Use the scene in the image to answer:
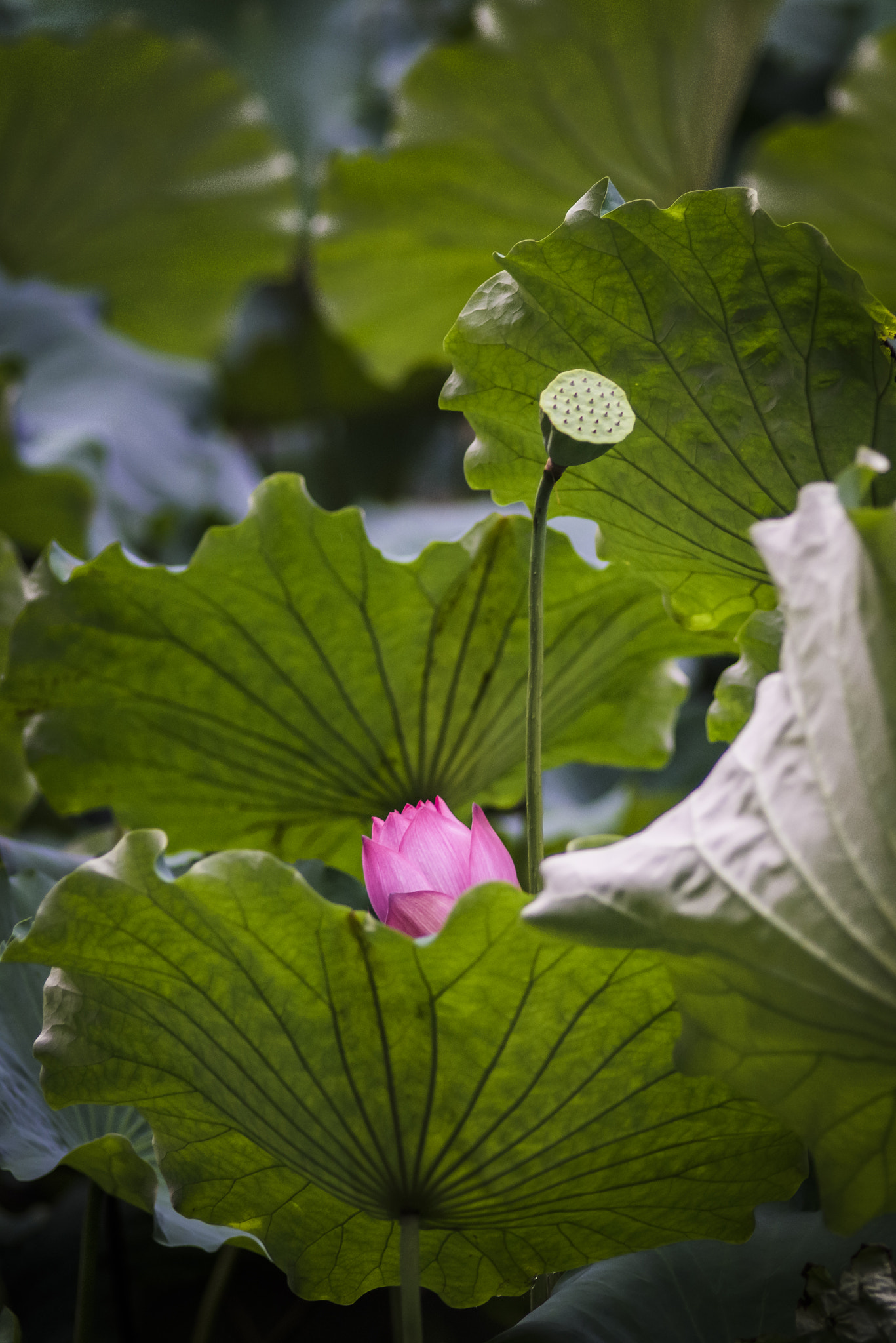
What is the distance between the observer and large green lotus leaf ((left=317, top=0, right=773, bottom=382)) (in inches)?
43.7

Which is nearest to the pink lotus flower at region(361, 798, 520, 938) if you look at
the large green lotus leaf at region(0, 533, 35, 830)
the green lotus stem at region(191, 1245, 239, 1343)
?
the green lotus stem at region(191, 1245, 239, 1343)

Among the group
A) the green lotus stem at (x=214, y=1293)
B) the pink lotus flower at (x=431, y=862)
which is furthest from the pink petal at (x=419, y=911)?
the green lotus stem at (x=214, y=1293)

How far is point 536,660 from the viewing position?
0.39 m

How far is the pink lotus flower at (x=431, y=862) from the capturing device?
0.38 metres

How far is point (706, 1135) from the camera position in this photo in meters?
0.37

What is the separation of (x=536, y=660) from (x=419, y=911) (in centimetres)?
9

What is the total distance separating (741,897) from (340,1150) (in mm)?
179

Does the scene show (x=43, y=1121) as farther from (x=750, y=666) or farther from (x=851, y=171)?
(x=851, y=171)

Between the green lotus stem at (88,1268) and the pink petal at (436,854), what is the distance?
252 millimetres

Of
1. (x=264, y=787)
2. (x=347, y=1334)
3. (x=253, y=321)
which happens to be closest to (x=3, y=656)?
(x=264, y=787)

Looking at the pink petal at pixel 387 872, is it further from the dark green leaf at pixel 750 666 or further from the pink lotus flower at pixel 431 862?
the dark green leaf at pixel 750 666

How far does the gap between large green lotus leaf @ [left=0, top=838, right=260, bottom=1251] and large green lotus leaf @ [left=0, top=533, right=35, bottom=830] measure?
282mm

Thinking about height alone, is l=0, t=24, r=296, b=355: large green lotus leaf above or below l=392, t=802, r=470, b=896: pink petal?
above

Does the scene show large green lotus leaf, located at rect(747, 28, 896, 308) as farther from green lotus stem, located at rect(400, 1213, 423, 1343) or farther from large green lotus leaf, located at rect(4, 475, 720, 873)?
green lotus stem, located at rect(400, 1213, 423, 1343)
